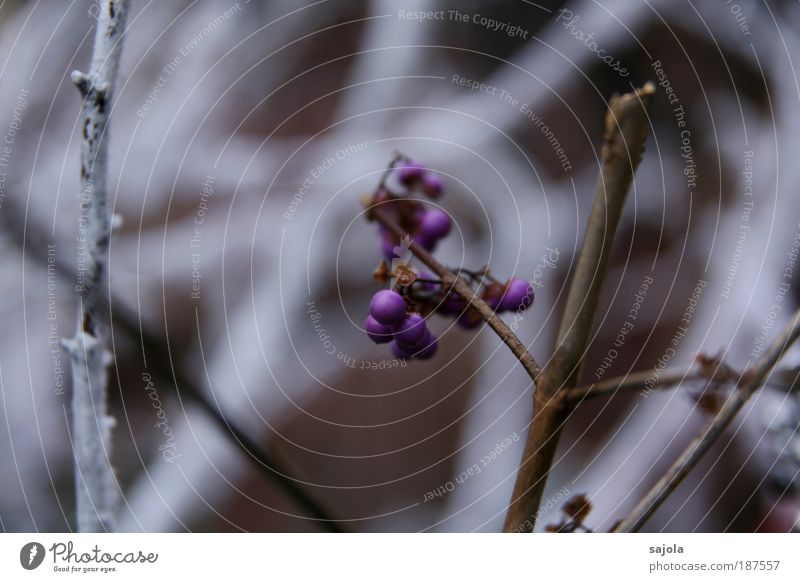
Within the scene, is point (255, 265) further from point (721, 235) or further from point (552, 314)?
point (721, 235)

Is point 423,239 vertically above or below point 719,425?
above

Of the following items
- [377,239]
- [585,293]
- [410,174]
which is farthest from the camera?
[377,239]

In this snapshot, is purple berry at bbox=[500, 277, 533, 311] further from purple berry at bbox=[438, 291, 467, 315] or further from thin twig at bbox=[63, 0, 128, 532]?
thin twig at bbox=[63, 0, 128, 532]

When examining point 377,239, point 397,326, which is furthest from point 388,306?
point 377,239
